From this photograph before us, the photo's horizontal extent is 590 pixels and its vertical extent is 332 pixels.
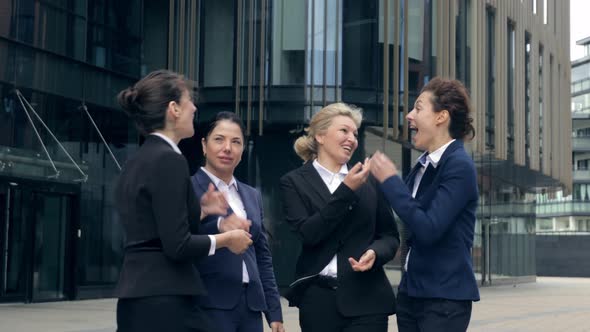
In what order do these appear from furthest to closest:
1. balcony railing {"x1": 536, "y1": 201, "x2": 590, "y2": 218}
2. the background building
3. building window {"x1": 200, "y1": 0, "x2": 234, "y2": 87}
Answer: balcony railing {"x1": 536, "y1": 201, "x2": 590, "y2": 218}
the background building
building window {"x1": 200, "y1": 0, "x2": 234, "y2": 87}

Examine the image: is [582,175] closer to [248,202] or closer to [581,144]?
[581,144]

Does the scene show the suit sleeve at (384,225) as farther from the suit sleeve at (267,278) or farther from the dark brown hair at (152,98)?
the dark brown hair at (152,98)

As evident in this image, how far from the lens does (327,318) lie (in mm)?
4555

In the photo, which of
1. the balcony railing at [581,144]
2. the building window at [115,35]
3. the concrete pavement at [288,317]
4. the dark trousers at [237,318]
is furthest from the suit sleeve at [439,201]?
the balcony railing at [581,144]

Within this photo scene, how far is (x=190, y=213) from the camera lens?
12.5 feet

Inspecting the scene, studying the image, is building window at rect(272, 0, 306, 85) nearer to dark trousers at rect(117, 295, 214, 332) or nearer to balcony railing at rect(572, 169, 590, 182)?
dark trousers at rect(117, 295, 214, 332)

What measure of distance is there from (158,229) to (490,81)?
2625 centimetres

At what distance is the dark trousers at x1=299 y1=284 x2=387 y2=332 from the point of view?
452 centimetres

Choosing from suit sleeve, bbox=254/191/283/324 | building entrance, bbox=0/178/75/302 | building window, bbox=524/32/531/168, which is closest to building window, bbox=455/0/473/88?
building window, bbox=524/32/531/168

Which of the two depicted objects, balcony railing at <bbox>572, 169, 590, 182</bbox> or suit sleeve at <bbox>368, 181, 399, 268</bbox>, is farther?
balcony railing at <bbox>572, 169, 590, 182</bbox>

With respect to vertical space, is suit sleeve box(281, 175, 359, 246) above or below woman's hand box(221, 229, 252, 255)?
above

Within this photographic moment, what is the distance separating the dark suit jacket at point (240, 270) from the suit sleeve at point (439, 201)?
3.12ft

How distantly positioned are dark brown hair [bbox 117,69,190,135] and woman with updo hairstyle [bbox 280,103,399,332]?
0.99 metres

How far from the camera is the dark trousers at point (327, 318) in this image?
4.52 m
